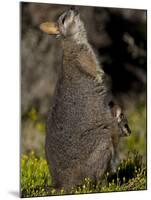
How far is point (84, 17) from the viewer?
7.32 meters

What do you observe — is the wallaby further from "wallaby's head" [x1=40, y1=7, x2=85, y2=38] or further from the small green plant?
the small green plant

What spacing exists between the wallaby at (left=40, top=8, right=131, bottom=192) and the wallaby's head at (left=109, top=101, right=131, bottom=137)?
0.03m

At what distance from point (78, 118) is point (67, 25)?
72 cm

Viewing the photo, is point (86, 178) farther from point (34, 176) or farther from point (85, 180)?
point (34, 176)

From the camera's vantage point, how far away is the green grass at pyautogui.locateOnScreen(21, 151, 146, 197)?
22.8ft

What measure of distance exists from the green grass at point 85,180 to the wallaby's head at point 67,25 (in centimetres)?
100

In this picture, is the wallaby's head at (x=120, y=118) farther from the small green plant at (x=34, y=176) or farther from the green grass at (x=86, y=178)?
the small green plant at (x=34, y=176)

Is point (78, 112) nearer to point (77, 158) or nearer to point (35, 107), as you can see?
point (77, 158)

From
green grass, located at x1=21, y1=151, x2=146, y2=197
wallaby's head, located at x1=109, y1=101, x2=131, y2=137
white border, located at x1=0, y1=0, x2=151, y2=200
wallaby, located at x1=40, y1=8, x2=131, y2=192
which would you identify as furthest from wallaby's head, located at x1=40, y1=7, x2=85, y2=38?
green grass, located at x1=21, y1=151, x2=146, y2=197

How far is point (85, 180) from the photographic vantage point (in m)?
6.95

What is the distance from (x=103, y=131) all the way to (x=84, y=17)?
1.01 m

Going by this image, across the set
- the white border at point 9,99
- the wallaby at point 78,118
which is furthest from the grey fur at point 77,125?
the white border at point 9,99

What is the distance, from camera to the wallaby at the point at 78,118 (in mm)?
6840

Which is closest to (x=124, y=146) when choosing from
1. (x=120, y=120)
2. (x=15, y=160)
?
(x=120, y=120)
